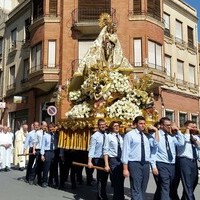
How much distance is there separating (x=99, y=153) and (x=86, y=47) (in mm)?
17535

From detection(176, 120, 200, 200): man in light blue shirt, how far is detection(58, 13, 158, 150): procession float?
1.64m

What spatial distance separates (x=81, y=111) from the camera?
1027 centimetres

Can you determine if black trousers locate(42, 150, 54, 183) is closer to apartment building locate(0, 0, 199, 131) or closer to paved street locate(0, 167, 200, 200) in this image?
paved street locate(0, 167, 200, 200)

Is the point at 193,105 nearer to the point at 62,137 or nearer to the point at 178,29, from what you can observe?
the point at 178,29

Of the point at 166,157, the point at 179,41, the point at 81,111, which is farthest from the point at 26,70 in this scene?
the point at 166,157

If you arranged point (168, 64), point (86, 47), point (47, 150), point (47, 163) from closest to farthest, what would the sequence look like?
point (47, 163) < point (47, 150) < point (86, 47) < point (168, 64)

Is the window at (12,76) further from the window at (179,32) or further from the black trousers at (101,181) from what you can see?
the black trousers at (101,181)

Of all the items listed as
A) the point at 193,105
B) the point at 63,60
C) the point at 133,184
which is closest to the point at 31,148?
Result: the point at 133,184

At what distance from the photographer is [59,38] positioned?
25656 mm

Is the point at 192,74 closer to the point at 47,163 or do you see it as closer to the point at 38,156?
the point at 38,156

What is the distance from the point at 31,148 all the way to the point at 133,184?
6.34 metres

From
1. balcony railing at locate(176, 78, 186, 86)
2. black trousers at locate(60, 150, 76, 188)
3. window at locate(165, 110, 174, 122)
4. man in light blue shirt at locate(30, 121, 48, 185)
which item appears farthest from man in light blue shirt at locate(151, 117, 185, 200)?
balcony railing at locate(176, 78, 186, 86)

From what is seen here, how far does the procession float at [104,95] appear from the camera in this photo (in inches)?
375

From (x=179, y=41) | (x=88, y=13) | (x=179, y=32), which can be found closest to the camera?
(x=88, y=13)
